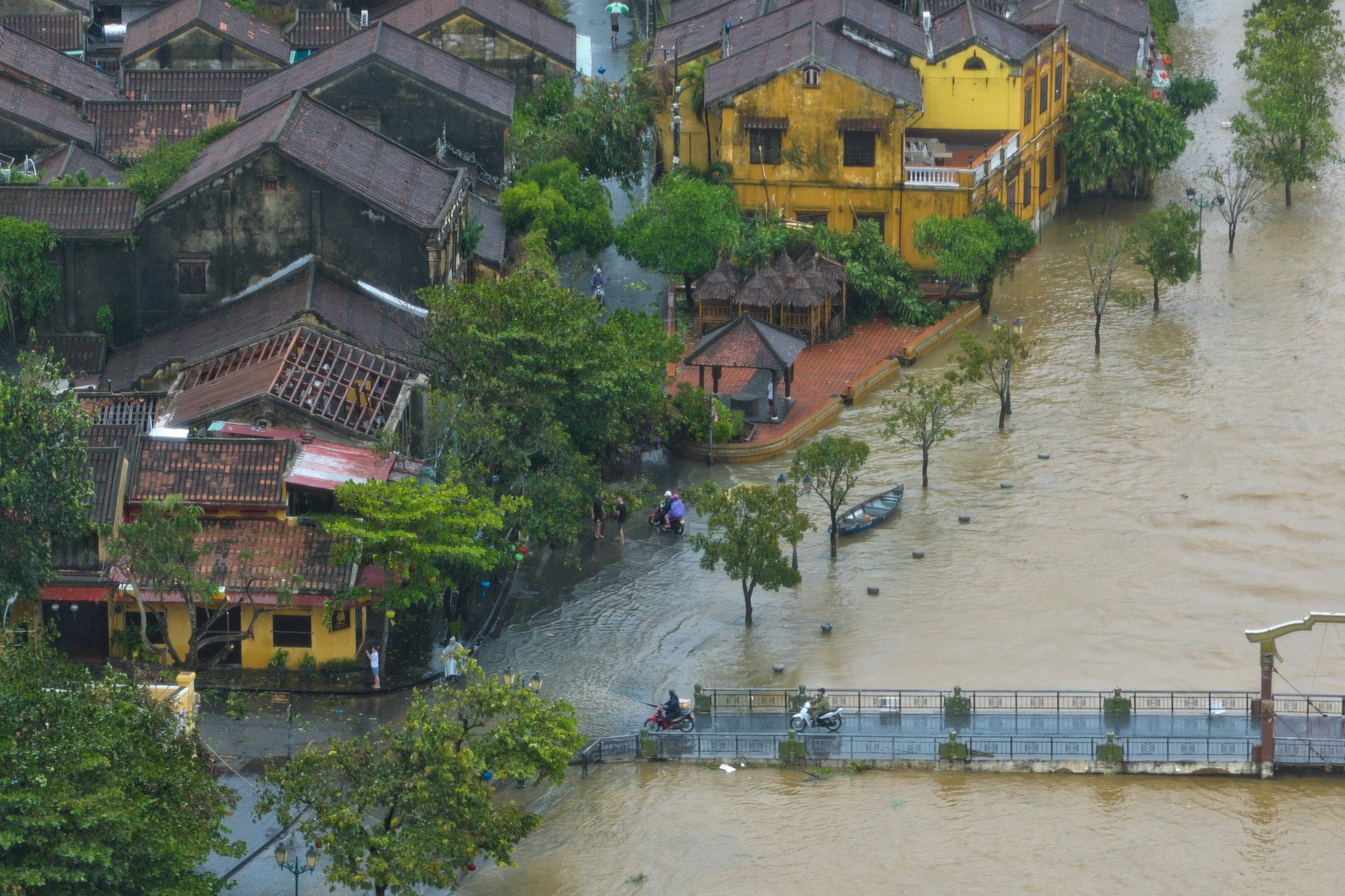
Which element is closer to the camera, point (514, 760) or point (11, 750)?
point (11, 750)

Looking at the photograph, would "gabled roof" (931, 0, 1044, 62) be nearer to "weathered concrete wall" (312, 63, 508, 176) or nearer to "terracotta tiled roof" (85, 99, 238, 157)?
"weathered concrete wall" (312, 63, 508, 176)

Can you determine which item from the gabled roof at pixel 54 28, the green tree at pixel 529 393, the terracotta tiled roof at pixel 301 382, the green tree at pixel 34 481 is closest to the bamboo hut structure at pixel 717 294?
the green tree at pixel 529 393

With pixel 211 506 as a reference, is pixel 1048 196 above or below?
above

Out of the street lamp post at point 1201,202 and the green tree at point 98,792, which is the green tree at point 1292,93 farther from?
the green tree at point 98,792

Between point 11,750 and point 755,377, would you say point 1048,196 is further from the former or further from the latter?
point 11,750

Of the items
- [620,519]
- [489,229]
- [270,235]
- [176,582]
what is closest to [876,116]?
[489,229]

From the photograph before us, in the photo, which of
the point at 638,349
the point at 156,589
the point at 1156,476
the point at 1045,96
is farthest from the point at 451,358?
the point at 1045,96

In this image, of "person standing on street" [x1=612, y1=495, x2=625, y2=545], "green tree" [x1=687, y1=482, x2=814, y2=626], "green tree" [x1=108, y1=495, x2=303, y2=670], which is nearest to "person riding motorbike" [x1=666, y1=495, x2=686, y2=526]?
"person standing on street" [x1=612, y1=495, x2=625, y2=545]
